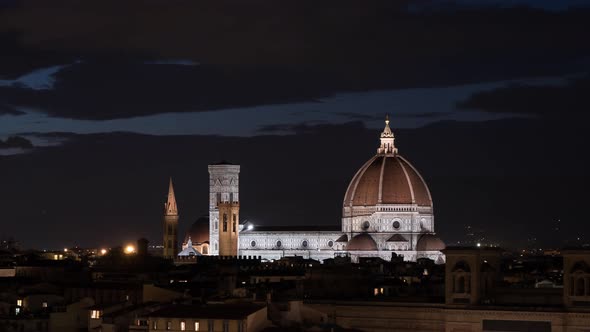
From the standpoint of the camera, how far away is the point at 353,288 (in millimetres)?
87750

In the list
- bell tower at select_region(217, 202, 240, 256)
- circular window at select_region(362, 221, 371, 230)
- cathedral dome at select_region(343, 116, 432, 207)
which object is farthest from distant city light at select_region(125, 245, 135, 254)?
circular window at select_region(362, 221, 371, 230)

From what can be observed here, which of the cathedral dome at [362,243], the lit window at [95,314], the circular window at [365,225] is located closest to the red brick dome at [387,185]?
the circular window at [365,225]

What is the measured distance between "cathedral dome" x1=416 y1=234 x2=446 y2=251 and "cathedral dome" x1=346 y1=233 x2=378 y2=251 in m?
4.33

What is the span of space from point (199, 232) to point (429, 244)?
1294 inches

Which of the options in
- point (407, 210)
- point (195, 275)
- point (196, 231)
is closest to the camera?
point (195, 275)

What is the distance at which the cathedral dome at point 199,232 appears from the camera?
194 m

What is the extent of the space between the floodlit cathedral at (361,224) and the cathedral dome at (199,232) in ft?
14.5

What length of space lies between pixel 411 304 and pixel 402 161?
107 meters

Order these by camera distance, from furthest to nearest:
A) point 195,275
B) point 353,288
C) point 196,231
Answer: point 196,231 → point 195,275 → point 353,288

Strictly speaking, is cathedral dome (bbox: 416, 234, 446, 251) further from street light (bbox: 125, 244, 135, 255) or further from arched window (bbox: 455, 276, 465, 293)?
arched window (bbox: 455, 276, 465, 293)

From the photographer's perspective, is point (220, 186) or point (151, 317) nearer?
point (151, 317)

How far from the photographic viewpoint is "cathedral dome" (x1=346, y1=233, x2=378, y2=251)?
561 ft

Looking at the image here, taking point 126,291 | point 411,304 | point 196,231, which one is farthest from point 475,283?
point 196,231

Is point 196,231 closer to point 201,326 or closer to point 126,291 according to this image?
point 126,291
